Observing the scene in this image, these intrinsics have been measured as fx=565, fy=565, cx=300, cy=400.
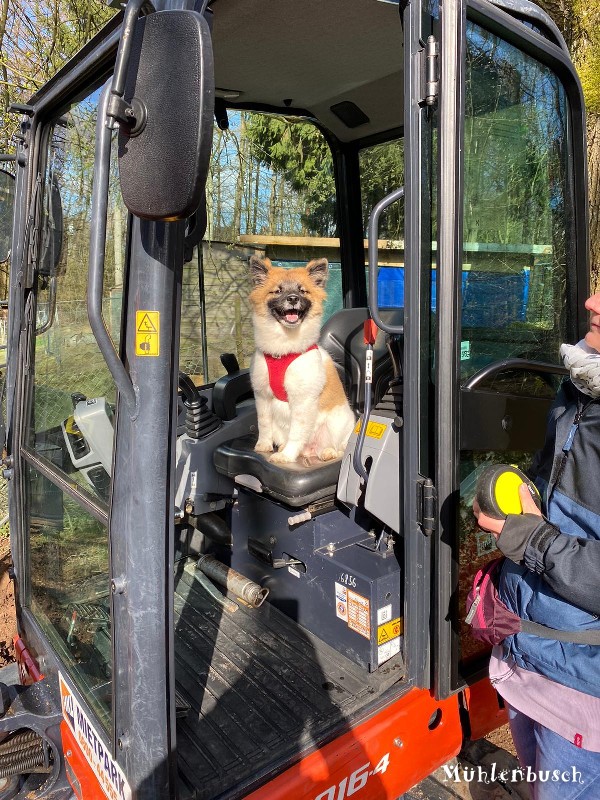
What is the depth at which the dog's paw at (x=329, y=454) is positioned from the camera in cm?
278

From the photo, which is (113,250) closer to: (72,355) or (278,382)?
(72,355)

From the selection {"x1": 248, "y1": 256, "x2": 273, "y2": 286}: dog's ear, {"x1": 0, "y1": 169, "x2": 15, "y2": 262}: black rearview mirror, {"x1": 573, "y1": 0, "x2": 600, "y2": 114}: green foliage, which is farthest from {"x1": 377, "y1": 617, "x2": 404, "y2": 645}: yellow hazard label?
{"x1": 573, "y1": 0, "x2": 600, "y2": 114}: green foliage

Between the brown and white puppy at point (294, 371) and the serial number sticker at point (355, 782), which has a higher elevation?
the brown and white puppy at point (294, 371)

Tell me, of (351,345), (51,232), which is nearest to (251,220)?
(351,345)

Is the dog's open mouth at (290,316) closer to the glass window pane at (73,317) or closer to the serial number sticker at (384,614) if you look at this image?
the glass window pane at (73,317)

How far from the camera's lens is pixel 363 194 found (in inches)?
143

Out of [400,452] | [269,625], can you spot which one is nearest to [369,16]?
[400,452]


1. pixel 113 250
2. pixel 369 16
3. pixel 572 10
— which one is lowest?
pixel 113 250

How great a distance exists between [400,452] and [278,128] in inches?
106

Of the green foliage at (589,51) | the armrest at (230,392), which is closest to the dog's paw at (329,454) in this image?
the armrest at (230,392)

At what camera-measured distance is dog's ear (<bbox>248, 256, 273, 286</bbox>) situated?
3.03 metres

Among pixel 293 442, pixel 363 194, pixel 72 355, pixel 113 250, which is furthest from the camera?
pixel 363 194

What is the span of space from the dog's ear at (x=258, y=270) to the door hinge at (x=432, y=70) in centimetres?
158

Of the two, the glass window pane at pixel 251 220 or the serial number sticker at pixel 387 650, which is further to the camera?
the glass window pane at pixel 251 220
